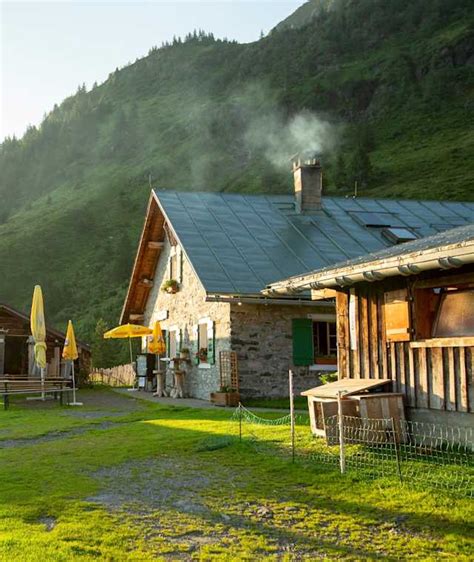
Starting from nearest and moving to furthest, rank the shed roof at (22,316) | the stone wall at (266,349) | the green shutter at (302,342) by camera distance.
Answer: the stone wall at (266,349), the green shutter at (302,342), the shed roof at (22,316)

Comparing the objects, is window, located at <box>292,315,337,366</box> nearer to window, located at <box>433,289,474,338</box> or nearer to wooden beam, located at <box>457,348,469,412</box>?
window, located at <box>433,289,474,338</box>

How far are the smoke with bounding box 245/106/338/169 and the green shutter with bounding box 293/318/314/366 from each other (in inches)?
2503

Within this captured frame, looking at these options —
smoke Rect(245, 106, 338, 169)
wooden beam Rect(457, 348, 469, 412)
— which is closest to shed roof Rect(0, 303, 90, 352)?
wooden beam Rect(457, 348, 469, 412)

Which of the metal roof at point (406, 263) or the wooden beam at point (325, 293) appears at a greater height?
the metal roof at point (406, 263)

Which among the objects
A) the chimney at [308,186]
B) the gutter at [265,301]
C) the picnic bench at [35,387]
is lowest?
the picnic bench at [35,387]

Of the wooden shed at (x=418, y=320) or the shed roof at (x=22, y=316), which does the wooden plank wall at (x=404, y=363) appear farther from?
A: the shed roof at (x=22, y=316)

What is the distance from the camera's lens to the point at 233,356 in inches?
655

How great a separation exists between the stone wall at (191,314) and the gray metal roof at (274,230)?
0.86 metres

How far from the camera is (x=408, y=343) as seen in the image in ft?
30.2

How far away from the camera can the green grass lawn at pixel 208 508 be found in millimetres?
5117

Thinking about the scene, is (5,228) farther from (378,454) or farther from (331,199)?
(378,454)

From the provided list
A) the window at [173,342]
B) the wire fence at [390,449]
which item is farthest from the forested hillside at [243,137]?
the wire fence at [390,449]

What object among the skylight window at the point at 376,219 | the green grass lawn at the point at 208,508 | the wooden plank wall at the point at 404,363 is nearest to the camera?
the green grass lawn at the point at 208,508

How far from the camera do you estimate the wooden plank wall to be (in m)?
8.27
